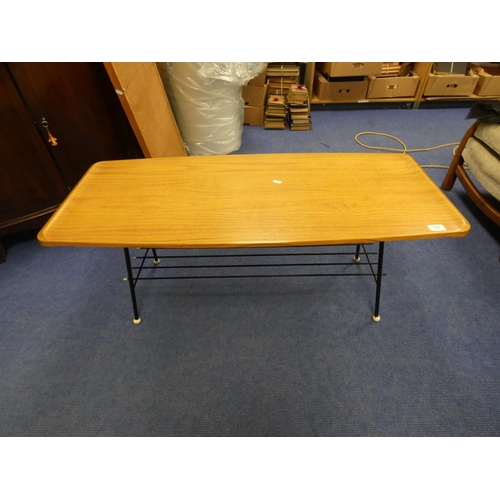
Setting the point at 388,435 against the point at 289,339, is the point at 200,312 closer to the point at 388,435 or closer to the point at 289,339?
the point at 289,339

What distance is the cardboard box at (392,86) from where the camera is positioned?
3154mm

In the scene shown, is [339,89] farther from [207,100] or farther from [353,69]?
[207,100]

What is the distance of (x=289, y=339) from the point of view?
134 centimetres

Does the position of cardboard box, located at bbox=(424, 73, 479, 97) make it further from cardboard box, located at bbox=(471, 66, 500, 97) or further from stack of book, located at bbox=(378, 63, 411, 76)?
stack of book, located at bbox=(378, 63, 411, 76)

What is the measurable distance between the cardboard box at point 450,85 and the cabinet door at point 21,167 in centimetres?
361

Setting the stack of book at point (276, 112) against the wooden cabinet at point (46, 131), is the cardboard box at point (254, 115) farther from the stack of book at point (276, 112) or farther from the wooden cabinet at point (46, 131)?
the wooden cabinet at point (46, 131)

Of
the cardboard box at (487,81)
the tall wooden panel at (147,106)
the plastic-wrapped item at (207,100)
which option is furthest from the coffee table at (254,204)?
the cardboard box at (487,81)

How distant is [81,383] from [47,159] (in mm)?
1147

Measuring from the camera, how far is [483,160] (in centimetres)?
169

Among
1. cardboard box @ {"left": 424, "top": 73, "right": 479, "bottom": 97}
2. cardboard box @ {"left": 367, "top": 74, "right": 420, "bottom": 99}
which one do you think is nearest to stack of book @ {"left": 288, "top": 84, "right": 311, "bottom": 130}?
cardboard box @ {"left": 367, "top": 74, "right": 420, "bottom": 99}

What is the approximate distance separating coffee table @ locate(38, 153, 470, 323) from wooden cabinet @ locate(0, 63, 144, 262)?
0.55 meters

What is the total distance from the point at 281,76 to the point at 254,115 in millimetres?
432

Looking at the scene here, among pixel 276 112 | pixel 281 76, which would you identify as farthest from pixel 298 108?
pixel 281 76

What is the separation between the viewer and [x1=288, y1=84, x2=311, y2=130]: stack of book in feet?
9.54
